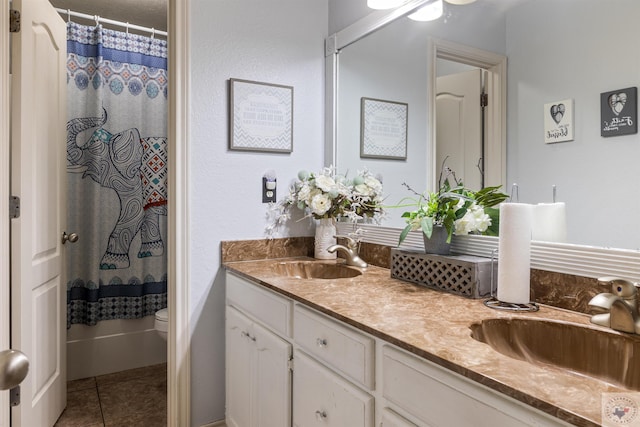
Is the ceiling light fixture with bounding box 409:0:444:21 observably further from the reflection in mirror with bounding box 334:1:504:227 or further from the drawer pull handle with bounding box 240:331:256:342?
the drawer pull handle with bounding box 240:331:256:342

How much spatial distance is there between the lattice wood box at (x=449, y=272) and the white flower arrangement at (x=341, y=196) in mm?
446

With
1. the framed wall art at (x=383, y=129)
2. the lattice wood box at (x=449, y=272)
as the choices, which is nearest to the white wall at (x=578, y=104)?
the lattice wood box at (x=449, y=272)

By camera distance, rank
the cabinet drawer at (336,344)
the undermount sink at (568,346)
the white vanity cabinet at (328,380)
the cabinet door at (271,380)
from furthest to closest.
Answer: the cabinet door at (271,380) → the cabinet drawer at (336,344) → the undermount sink at (568,346) → the white vanity cabinet at (328,380)

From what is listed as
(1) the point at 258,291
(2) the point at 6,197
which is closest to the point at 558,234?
(1) the point at 258,291

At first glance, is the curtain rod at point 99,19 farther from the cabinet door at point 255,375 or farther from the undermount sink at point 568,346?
the undermount sink at point 568,346

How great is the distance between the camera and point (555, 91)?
1.30 meters

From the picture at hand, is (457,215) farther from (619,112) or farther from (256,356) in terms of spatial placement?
(256,356)

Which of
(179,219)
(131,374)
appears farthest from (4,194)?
(131,374)

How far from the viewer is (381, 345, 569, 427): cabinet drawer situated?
72cm

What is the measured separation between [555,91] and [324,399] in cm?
115

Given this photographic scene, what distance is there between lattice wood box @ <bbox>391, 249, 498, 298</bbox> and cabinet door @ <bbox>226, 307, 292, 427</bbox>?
0.52 metres

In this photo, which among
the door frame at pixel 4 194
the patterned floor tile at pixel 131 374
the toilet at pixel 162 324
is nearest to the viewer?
the door frame at pixel 4 194

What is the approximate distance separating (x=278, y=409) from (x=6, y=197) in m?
1.38

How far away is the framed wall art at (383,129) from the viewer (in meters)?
1.97
